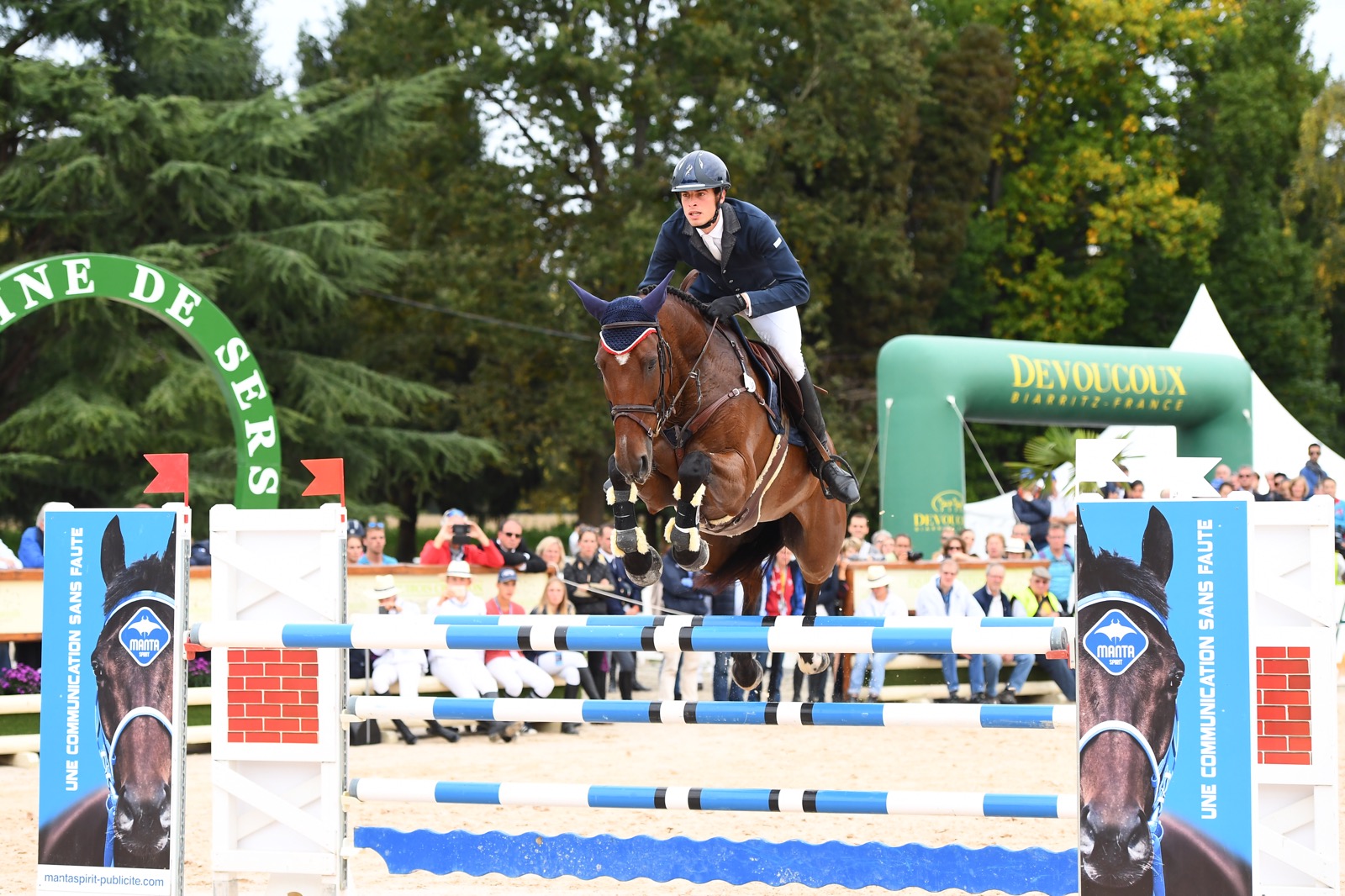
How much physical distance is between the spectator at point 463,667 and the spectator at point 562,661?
0.53 metres

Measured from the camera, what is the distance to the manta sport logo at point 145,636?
14.3 feet

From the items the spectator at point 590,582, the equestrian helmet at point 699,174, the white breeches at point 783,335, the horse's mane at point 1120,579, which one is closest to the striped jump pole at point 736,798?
the horse's mane at point 1120,579

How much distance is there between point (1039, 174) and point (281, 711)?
1057 inches

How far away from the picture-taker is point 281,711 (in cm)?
449

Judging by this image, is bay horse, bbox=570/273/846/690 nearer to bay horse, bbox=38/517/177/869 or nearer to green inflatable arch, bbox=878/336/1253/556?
bay horse, bbox=38/517/177/869

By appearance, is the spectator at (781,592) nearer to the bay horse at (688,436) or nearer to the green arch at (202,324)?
the green arch at (202,324)

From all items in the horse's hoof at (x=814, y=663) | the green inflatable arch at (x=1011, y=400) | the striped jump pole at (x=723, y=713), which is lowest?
the striped jump pole at (x=723, y=713)

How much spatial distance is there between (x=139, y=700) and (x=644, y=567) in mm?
1690

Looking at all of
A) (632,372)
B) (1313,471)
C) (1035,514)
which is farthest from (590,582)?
(1313,471)

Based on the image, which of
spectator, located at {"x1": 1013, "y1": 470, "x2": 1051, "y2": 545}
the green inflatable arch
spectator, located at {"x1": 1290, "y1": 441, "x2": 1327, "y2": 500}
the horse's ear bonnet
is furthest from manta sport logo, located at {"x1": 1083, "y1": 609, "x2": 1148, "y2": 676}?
spectator, located at {"x1": 1290, "y1": 441, "x2": 1327, "y2": 500}

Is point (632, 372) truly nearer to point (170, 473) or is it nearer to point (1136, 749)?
point (170, 473)

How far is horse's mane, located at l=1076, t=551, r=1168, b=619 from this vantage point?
12.1 ft

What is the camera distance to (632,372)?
14.8ft

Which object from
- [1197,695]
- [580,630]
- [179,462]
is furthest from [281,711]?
[1197,695]
